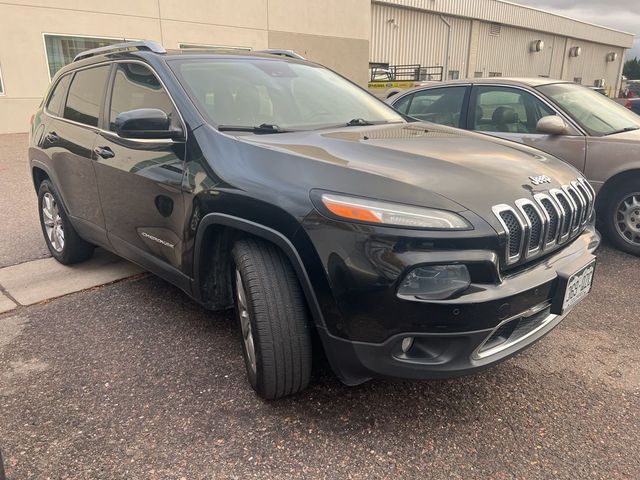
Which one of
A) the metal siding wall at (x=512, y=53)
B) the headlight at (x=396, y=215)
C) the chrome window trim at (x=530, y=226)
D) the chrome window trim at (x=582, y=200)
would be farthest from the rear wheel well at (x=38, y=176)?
the metal siding wall at (x=512, y=53)

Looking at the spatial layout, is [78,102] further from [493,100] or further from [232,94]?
[493,100]

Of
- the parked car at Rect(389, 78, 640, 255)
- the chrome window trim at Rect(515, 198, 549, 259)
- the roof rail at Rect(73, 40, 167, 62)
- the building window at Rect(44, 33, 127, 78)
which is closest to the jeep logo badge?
the chrome window trim at Rect(515, 198, 549, 259)

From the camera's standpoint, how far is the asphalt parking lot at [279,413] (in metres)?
2.13

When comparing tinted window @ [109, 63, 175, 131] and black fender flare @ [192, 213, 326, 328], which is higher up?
tinted window @ [109, 63, 175, 131]

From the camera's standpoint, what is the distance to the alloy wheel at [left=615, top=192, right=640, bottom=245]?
15.1 ft

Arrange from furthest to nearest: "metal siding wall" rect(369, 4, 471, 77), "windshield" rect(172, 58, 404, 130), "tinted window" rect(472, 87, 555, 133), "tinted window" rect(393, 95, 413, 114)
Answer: "metal siding wall" rect(369, 4, 471, 77), "tinted window" rect(393, 95, 413, 114), "tinted window" rect(472, 87, 555, 133), "windshield" rect(172, 58, 404, 130)

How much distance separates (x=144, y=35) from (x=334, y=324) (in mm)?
15263

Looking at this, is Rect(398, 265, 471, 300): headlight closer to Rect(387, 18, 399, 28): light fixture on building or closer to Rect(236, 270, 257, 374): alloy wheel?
Rect(236, 270, 257, 374): alloy wheel

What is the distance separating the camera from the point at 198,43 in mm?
16234

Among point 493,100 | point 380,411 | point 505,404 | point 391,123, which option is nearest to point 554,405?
point 505,404

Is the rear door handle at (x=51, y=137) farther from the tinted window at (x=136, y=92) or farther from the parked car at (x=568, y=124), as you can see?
the parked car at (x=568, y=124)

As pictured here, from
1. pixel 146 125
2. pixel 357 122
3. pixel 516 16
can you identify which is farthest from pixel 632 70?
pixel 146 125

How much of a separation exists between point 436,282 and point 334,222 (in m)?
0.46

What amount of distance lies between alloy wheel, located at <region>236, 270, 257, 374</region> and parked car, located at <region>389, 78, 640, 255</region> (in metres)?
3.51
